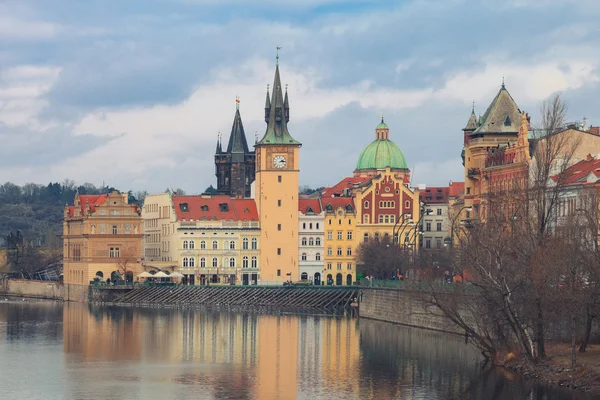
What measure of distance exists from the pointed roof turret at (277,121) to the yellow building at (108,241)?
18585mm

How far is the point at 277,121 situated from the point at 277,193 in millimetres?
8307

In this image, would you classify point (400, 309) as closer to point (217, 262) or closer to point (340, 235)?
point (217, 262)

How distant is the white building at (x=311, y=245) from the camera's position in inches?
7190

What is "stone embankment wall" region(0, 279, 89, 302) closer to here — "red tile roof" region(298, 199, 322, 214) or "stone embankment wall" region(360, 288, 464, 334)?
"red tile roof" region(298, 199, 322, 214)

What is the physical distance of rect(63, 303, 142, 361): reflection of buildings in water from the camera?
100031 millimetres

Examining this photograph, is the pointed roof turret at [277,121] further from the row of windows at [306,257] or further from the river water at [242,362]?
the river water at [242,362]

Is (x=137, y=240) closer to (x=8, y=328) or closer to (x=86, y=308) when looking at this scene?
(x=86, y=308)

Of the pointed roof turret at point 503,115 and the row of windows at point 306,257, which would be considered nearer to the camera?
the pointed roof turret at point 503,115

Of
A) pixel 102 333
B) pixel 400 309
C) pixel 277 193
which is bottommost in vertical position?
pixel 102 333

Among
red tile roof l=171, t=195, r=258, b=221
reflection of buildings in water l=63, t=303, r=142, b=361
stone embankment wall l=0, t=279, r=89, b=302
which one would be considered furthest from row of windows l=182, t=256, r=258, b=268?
reflection of buildings in water l=63, t=303, r=142, b=361

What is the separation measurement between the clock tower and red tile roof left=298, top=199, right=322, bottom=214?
12.9 feet

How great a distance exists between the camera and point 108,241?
181 meters

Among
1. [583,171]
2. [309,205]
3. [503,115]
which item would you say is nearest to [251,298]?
[309,205]

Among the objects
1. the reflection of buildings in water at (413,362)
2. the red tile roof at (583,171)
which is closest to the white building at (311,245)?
the red tile roof at (583,171)
